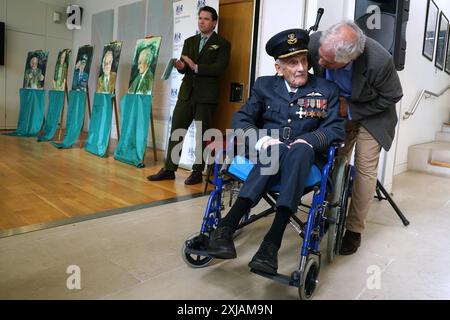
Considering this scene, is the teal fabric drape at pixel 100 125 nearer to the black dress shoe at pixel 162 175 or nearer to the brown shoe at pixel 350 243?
the black dress shoe at pixel 162 175

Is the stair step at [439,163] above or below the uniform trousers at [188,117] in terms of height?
below

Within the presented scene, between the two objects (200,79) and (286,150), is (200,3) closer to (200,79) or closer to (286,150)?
(200,79)

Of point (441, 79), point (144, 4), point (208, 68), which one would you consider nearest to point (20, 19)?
point (144, 4)

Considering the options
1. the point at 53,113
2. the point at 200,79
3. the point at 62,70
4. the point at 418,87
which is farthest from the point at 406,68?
the point at 53,113

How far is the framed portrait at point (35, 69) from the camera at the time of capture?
5.75 meters

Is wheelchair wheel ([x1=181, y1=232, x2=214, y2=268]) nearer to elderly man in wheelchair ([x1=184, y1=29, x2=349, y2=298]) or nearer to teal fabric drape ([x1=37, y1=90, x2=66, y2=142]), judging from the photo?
elderly man in wheelchair ([x1=184, y1=29, x2=349, y2=298])

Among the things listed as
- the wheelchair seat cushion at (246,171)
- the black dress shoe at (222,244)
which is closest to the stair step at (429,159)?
the wheelchair seat cushion at (246,171)

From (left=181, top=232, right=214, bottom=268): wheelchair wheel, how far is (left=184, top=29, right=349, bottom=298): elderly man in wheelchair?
0.01m

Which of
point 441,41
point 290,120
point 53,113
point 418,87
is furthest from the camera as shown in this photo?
point 53,113

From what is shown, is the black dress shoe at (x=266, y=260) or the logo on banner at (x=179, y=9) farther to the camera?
the logo on banner at (x=179, y=9)

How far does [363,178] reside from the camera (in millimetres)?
2023

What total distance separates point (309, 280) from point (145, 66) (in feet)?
10.3

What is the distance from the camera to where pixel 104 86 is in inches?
177

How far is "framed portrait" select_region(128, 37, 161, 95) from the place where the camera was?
388cm
